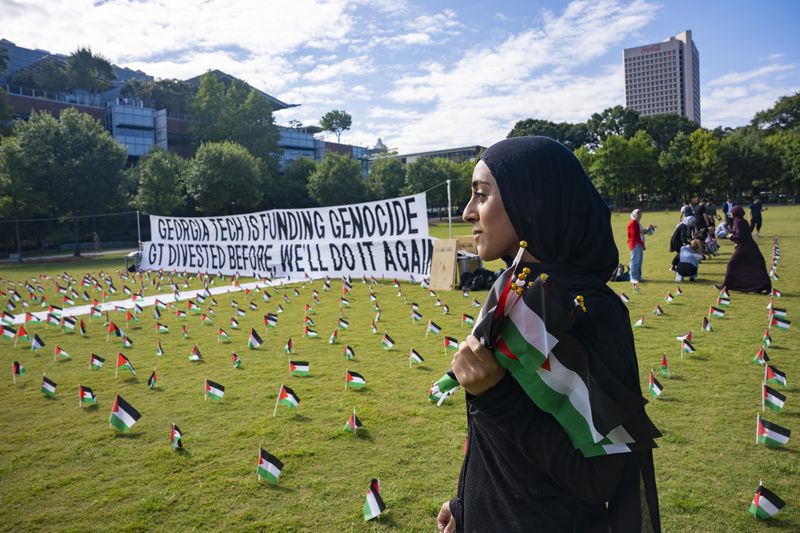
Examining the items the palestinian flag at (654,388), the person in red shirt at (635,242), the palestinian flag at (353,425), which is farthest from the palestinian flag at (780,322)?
the palestinian flag at (353,425)

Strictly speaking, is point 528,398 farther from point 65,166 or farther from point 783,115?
point 783,115

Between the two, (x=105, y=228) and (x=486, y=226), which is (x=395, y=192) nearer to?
(x=105, y=228)

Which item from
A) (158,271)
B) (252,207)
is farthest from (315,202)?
(158,271)

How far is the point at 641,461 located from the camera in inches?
54.1

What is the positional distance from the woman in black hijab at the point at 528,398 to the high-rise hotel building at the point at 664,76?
185611mm

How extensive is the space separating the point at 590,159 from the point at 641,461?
68857 millimetres

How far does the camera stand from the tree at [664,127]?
74875 mm

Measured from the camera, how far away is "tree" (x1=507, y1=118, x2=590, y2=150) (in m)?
77.4

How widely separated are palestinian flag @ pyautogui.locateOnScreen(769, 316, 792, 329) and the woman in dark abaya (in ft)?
11.0

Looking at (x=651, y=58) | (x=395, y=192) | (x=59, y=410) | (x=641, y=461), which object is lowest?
(x=59, y=410)

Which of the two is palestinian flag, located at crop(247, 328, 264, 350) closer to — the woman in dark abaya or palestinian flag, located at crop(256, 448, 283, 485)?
palestinian flag, located at crop(256, 448, 283, 485)

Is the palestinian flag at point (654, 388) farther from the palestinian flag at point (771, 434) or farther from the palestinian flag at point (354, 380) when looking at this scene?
the palestinian flag at point (354, 380)

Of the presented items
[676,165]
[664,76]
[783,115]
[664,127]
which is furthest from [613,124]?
[664,76]

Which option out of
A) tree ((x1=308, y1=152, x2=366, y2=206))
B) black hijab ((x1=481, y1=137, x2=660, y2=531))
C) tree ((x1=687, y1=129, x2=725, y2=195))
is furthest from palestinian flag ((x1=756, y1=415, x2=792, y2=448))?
tree ((x1=687, y1=129, x2=725, y2=195))
